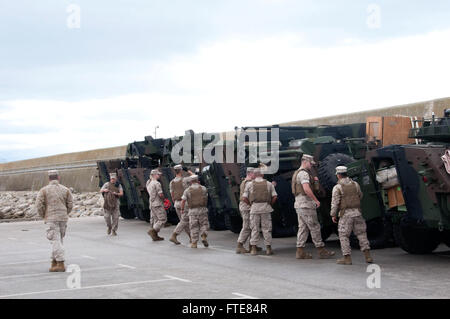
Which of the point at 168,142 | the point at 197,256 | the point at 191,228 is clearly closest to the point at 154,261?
the point at 197,256

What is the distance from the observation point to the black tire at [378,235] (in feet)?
45.4

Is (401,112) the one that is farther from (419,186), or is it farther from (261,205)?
(419,186)

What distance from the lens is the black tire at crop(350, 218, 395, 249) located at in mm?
13828

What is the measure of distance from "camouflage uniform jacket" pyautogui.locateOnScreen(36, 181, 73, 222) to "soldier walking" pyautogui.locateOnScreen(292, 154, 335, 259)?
370 centimetres

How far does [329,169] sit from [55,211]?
485 centimetres

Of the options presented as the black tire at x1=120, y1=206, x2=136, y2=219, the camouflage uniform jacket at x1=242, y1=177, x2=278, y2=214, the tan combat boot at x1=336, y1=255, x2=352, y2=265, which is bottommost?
Answer: the black tire at x1=120, y1=206, x2=136, y2=219

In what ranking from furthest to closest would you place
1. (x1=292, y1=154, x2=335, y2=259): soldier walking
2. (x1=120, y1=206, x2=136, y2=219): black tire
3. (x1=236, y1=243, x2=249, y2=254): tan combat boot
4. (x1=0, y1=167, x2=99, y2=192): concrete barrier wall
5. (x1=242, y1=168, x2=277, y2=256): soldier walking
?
1. (x1=0, y1=167, x2=99, y2=192): concrete barrier wall
2. (x1=120, y1=206, x2=136, y2=219): black tire
3. (x1=236, y1=243, x2=249, y2=254): tan combat boot
4. (x1=242, y1=168, x2=277, y2=256): soldier walking
5. (x1=292, y1=154, x2=335, y2=259): soldier walking

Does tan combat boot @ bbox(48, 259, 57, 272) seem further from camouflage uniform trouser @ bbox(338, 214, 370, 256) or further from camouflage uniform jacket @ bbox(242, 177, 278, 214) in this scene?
camouflage uniform trouser @ bbox(338, 214, 370, 256)

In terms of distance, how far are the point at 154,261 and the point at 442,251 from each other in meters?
5.06

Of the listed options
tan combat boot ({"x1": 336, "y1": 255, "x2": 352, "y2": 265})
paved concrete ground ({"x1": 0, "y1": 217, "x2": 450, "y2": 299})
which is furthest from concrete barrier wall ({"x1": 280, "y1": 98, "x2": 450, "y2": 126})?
tan combat boot ({"x1": 336, "y1": 255, "x2": 352, "y2": 265})

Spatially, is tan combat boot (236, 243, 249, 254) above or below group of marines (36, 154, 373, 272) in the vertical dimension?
below

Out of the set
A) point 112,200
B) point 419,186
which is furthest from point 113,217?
point 419,186

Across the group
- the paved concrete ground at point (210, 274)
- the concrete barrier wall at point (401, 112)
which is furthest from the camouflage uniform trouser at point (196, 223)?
the concrete barrier wall at point (401, 112)

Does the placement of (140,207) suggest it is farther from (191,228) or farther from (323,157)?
(323,157)
